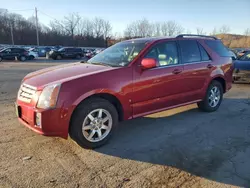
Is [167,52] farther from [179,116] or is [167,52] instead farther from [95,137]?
[95,137]

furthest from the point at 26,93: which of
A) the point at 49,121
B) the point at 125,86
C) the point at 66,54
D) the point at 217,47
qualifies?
the point at 66,54

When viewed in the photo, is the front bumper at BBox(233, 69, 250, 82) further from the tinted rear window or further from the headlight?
the headlight

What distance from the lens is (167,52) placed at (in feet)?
15.1

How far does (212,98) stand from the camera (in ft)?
18.5

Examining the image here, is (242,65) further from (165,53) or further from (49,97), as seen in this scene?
(49,97)

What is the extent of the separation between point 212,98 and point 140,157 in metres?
3.07

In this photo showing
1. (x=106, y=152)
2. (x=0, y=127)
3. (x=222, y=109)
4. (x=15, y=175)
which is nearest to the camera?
(x=15, y=175)

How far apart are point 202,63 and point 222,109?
1.59 metres

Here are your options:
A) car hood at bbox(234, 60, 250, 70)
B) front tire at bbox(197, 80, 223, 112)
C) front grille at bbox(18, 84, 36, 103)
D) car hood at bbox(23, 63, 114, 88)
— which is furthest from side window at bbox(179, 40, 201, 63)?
car hood at bbox(234, 60, 250, 70)

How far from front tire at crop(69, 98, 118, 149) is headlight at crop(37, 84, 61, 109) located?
39 centimetres

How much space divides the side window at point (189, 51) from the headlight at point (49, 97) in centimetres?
281

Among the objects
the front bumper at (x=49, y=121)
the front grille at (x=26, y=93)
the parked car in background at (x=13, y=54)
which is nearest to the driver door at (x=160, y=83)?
the front bumper at (x=49, y=121)

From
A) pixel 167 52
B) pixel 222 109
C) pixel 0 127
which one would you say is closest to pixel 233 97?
pixel 222 109

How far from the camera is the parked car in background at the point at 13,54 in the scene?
2572 cm
